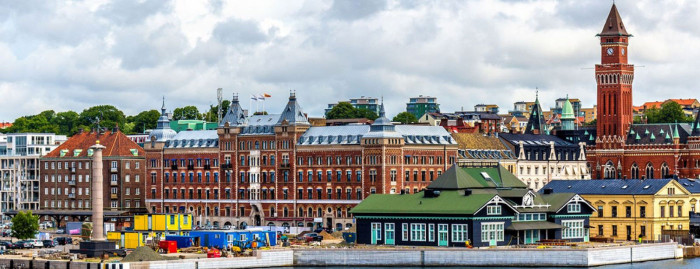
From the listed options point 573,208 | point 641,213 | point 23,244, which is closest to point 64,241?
point 23,244

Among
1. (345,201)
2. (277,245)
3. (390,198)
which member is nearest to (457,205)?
(390,198)

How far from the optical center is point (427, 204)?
12425 centimetres

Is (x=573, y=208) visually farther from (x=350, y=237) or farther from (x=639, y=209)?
(x=350, y=237)

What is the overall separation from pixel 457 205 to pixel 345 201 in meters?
42.4

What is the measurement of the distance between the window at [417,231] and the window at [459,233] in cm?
292

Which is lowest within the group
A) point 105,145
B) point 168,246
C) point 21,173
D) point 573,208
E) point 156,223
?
point 168,246

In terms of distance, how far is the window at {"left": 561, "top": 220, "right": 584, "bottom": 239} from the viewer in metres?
128

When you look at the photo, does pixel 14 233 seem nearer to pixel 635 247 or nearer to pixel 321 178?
pixel 321 178

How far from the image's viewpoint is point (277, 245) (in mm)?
131750

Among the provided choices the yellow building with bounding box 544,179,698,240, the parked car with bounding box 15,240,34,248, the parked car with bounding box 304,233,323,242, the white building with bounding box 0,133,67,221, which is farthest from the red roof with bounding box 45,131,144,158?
the yellow building with bounding box 544,179,698,240

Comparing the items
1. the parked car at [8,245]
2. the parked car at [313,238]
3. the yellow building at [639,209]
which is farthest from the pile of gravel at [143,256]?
the yellow building at [639,209]

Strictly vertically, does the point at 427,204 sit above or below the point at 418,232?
above

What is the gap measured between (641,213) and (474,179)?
745 inches

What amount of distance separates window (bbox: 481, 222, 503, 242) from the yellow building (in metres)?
19.5
